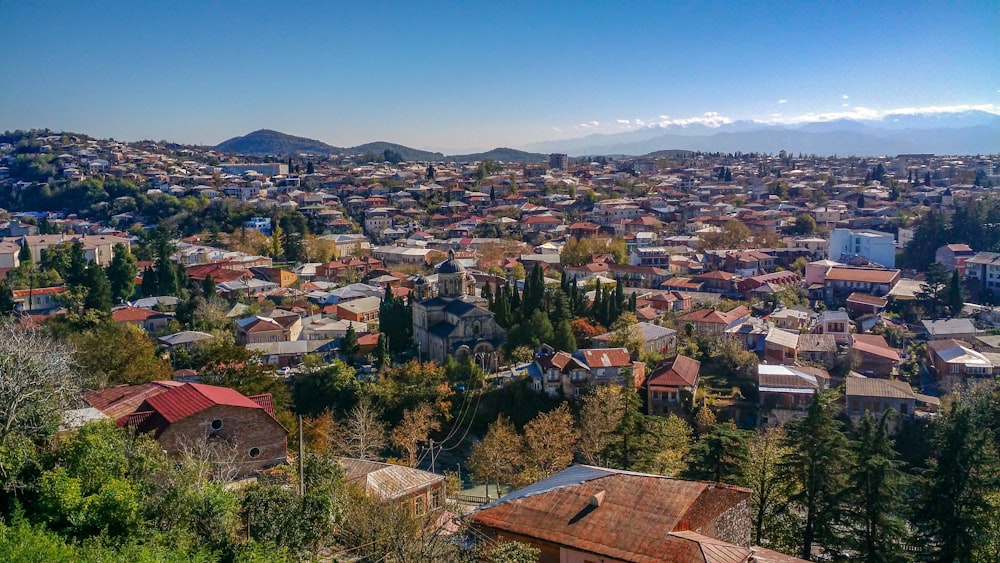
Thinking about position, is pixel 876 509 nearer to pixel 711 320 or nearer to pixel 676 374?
pixel 676 374

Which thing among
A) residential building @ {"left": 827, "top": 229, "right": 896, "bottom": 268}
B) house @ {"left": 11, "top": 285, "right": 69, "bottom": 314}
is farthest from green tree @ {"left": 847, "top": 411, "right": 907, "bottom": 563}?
residential building @ {"left": 827, "top": 229, "right": 896, "bottom": 268}

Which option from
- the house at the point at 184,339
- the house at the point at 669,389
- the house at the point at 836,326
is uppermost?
the house at the point at 184,339

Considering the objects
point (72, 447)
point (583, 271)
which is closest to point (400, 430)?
point (72, 447)

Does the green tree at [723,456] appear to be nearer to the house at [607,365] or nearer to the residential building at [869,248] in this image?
the house at [607,365]

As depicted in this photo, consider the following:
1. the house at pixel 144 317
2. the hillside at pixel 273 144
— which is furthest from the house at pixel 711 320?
the hillside at pixel 273 144

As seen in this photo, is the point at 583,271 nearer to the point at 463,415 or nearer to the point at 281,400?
the point at 463,415

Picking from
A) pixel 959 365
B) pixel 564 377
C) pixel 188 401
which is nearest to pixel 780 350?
pixel 959 365

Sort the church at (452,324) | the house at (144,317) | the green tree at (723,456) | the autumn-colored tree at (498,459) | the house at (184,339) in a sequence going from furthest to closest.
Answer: the house at (144,317) < the house at (184,339) < the church at (452,324) < the autumn-colored tree at (498,459) < the green tree at (723,456)
